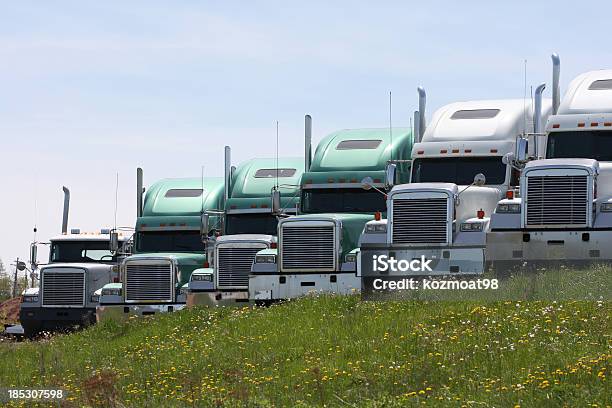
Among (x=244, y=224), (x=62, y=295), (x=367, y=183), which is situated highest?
(x=367, y=183)

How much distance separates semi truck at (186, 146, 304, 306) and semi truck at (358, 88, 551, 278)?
149 inches

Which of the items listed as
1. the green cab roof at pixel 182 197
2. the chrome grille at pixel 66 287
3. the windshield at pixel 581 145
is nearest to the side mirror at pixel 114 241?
the green cab roof at pixel 182 197

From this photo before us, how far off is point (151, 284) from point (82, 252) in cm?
513

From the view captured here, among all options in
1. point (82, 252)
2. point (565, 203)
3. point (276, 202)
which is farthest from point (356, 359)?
point (82, 252)

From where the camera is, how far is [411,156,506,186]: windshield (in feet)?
77.2

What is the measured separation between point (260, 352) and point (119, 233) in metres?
15.6

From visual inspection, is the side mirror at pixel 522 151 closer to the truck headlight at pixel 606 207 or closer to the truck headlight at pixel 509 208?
the truck headlight at pixel 509 208

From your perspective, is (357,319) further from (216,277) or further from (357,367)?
(216,277)

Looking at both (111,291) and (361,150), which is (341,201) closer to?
(361,150)

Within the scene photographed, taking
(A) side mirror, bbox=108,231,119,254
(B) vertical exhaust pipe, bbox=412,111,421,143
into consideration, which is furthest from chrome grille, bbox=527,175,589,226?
(A) side mirror, bbox=108,231,119,254

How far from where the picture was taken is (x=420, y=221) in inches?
876

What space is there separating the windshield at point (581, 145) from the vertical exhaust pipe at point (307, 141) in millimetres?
6322

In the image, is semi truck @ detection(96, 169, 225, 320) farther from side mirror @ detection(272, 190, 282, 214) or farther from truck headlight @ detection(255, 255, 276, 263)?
truck headlight @ detection(255, 255, 276, 263)

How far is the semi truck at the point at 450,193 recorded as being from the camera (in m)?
21.4
